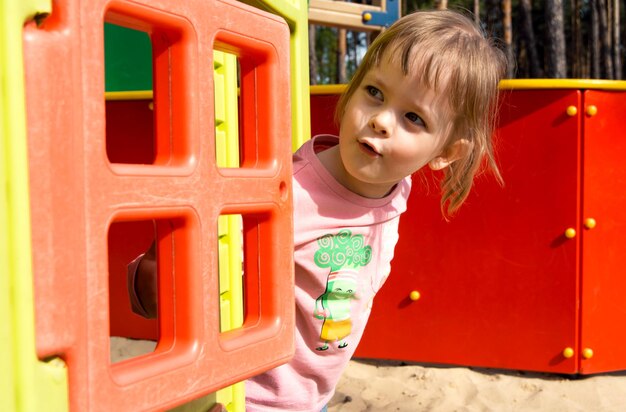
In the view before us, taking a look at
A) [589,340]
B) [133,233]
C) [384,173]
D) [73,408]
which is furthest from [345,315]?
[133,233]

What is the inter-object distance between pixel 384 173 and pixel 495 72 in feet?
1.25

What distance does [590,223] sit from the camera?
306 centimetres

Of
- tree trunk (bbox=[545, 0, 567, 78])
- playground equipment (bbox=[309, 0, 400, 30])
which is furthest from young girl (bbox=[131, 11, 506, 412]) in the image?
tree trunk (bbox=[545, 0, 567, 78])

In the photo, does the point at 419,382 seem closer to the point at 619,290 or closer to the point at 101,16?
the point at 619,290

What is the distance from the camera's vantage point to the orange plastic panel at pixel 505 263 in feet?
10.1

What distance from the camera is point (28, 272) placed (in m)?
0.69

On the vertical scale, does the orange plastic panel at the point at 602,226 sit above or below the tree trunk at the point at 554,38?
below

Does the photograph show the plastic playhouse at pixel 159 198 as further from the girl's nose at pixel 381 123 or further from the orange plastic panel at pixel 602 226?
the orange plastic panel at pixel 602 226

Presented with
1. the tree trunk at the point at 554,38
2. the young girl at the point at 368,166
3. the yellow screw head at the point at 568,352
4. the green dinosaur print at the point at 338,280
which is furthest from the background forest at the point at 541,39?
the yellow screw head at the point at 568,352

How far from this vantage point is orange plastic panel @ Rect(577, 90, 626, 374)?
121 inches

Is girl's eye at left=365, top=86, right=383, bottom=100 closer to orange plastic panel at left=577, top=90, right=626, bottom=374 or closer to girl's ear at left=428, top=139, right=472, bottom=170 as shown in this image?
girl's ear at left=428, top=139, right=472, bottom=170

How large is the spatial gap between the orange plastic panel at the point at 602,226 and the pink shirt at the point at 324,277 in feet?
5.83

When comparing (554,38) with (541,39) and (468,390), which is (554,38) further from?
(541,39)

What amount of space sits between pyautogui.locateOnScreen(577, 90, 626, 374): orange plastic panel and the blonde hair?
1.58m
